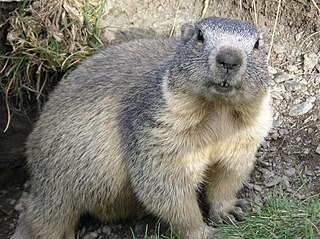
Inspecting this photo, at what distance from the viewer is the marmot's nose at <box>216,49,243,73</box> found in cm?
402

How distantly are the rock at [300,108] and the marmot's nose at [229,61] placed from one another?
183 centimetres

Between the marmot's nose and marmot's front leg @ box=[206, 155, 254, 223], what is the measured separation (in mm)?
1028

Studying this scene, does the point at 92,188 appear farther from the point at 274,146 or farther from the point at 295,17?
the point at 295,17

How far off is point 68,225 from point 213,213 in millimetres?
1219

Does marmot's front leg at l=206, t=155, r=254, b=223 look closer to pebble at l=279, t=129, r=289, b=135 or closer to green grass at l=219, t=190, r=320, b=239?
green grass at l=219, t=190, r=320, b=239

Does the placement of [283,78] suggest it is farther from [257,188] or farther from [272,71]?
[257,188]

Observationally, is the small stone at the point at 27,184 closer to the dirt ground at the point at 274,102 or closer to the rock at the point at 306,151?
the dirt ground at the point at 274,102

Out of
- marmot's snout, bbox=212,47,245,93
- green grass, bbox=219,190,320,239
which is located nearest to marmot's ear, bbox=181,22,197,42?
marmot's snout, bbox=212,47,245,93

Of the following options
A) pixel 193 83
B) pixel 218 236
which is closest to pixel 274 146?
pixel 218 236

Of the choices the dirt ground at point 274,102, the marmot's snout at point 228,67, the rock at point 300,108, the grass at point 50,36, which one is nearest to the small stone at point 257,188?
the dirt ground at point 274,102

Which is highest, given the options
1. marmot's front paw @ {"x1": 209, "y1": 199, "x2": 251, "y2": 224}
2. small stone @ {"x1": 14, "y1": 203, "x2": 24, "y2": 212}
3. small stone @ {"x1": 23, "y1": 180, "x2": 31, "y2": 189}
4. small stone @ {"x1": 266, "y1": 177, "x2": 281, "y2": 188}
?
small stone @ {"x1": 266, "y1": 177, "x2": 281, "y2": 188}

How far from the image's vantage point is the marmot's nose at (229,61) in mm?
4016

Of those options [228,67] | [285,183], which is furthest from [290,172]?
[228,67]

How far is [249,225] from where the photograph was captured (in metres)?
4.50
